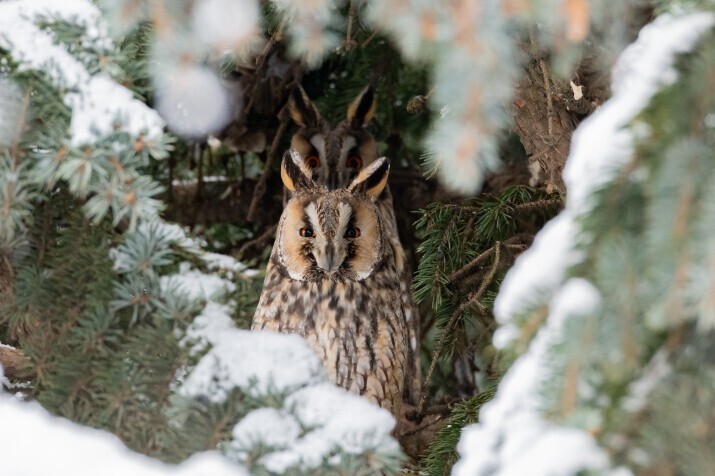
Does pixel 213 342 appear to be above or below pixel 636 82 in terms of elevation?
below

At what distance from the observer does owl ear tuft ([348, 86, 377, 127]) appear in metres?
2.98

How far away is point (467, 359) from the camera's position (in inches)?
110

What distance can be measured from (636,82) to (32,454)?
3.08ft

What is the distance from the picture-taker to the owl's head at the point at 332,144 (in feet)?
Result: 10.2

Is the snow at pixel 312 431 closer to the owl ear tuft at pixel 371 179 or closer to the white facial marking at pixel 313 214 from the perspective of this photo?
the white facial marking at pixel 313 214

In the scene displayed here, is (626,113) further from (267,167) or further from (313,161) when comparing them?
(313,161)

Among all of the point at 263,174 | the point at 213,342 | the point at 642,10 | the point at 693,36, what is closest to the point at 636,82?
the point at 693,36

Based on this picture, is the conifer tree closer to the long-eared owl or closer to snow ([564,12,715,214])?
snow ([564,12,715,214])

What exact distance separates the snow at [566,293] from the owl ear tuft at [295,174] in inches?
49.8

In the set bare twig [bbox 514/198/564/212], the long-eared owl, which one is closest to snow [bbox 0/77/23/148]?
bare twig [bbox 514/198/564/212]

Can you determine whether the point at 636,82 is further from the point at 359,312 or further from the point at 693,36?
the point at 359,312

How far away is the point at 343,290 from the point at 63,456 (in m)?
1.29

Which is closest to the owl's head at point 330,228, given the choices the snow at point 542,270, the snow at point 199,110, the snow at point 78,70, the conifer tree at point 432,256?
the conifer tree at point 432,256

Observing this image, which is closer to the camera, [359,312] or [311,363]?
[311,363]
